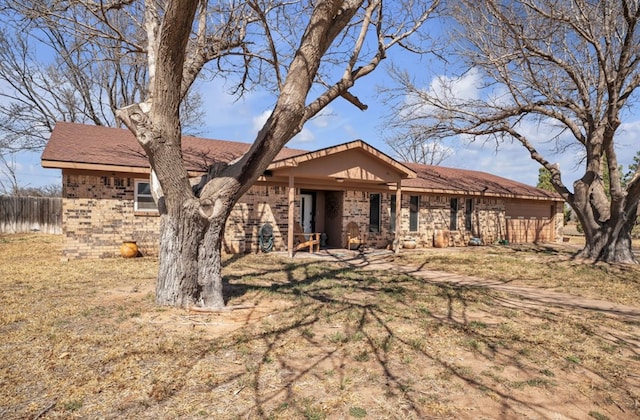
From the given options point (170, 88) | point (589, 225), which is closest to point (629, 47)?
point (589, 225)

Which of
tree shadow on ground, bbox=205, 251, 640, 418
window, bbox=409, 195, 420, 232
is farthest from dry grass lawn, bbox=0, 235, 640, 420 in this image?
window, bbox=409, 195, 420, 232

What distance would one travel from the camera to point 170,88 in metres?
4.44

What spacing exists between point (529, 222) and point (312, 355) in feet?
63.8

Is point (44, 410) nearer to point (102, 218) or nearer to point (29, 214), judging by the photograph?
point (102, 218)

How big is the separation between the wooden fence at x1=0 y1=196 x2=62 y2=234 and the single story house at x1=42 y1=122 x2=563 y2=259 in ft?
21.1

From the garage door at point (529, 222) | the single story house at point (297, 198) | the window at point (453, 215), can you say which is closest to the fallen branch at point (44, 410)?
the single story house at point (297, 198)

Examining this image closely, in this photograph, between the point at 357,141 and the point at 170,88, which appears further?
the point at 357,141

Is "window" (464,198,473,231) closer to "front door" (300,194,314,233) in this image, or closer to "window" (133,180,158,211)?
"front door" (300,194,314,233)

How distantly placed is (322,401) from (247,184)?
10.6 ft

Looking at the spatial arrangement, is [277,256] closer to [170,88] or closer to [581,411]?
[170,88]

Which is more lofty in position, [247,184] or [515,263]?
[247,184]

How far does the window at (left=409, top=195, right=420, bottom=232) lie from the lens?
50.5 feet

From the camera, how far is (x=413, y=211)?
15477mm

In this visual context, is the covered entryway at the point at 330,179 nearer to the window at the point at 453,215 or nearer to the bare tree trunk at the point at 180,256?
the window at the point at 453,215
